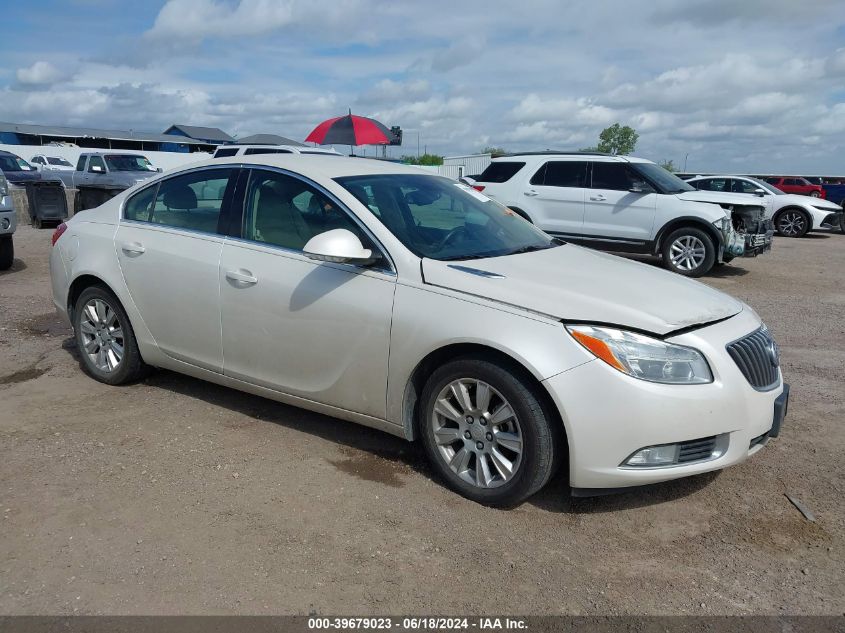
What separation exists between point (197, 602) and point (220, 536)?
1.63 feet

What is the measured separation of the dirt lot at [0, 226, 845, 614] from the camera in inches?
116

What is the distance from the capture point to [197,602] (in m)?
2.87

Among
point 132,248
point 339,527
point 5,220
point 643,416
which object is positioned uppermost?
point 132,248

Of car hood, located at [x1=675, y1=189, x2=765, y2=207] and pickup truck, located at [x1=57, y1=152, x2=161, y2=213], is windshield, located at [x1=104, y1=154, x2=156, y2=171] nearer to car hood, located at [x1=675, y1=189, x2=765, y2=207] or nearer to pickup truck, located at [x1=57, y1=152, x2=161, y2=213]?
pickup truck, located at [x1=57, y1=152, x2=161, y2=213]

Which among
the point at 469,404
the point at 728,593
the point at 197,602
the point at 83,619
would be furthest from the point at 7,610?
the point at 728,593

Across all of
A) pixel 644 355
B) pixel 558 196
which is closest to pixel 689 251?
pixel 558 196

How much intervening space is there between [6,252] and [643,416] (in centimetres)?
980

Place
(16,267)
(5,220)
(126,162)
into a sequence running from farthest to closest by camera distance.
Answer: (126,162)
(16,267)
(5,220)

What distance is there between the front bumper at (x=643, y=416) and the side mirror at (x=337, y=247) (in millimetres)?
1195

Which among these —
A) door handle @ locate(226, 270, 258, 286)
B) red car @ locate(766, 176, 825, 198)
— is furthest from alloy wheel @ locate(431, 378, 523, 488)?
red car @ locate(766, 176, 825, 198)

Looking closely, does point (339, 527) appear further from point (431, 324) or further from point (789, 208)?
point (789, 208)

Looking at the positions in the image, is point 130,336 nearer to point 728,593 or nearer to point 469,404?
point 469,404

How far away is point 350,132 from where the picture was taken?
1858cm

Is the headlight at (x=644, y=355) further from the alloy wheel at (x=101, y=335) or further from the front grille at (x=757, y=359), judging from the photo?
the alloy wheel at (x=101, y=335)
